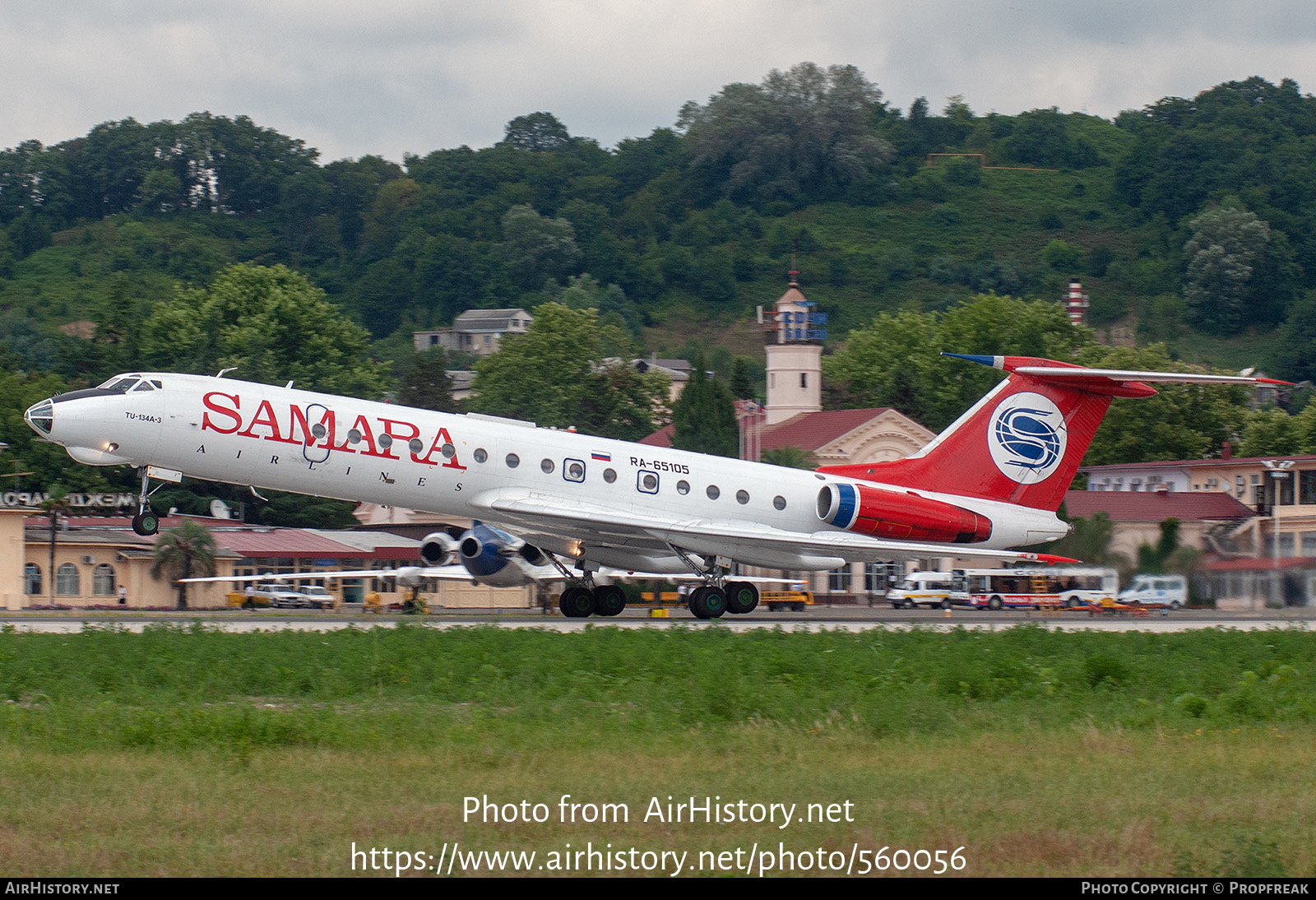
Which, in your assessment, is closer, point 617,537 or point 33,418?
point 33,418

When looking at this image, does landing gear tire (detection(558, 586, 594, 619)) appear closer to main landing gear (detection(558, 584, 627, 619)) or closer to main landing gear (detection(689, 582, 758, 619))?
main landing gear (detection(558, 584, 627, 619))

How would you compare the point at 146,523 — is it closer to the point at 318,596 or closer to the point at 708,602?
the point at 708,602

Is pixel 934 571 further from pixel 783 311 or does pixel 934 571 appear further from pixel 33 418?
pixel 33 418

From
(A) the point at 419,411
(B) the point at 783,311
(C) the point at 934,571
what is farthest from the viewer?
(B) the point at 783,311

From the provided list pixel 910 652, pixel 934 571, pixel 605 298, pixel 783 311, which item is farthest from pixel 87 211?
pixel 910 652

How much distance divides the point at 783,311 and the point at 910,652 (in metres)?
63.7

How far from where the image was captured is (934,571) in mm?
60062

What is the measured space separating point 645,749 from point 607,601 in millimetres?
17417

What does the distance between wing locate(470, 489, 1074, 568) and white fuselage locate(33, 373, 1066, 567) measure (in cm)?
18

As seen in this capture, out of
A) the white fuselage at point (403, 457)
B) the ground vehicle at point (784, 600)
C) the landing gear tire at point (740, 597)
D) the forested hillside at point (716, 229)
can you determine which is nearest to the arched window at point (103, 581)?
the ground vehicle at point (784, 600)

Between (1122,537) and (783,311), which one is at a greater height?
(783,311)

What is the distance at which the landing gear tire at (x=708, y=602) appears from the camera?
28.9 m

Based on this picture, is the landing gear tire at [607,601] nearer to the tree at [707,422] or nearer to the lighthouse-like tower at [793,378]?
the tree at [707,422]

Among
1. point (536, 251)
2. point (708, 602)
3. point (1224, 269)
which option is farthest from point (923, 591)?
point (536, 251)
